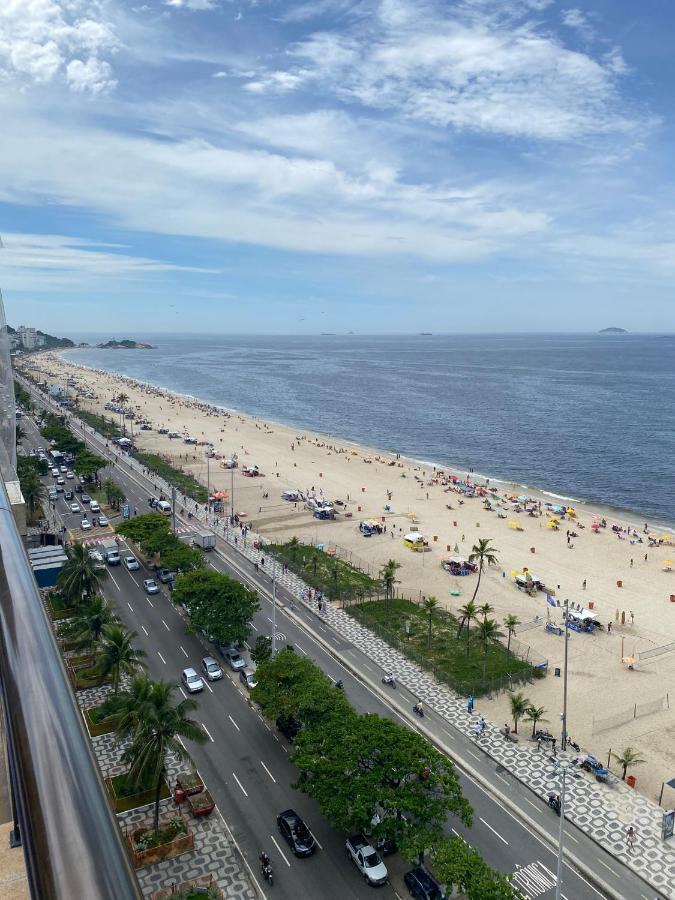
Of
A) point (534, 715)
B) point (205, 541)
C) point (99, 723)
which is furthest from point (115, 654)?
point (205, 541)

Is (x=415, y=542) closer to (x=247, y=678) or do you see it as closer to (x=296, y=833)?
(x=247, y=678)

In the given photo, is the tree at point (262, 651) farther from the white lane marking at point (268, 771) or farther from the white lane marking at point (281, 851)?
the white lane marking at point (281, 851)

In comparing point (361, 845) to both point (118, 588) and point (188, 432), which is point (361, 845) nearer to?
point (118, 588)

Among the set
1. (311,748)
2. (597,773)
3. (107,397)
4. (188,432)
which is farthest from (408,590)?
(107,397)

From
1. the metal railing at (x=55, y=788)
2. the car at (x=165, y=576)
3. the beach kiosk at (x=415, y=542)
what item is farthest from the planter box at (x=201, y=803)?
the beach kiosk at (x=415, y=542)

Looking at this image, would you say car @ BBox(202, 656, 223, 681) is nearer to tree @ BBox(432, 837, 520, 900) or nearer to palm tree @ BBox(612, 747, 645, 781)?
tree @ BBox(432, 837, 520, 900)

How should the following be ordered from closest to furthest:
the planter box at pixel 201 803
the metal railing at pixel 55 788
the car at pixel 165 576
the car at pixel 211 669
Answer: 1. the metal railing at pixel 55 788
2. the planter box at pixel 201 803
3. the car at pixel 211 669
4. the car at pixel 165 576
